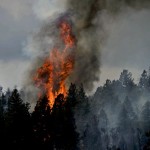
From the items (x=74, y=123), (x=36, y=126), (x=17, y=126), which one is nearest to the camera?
(x=17, y=126)

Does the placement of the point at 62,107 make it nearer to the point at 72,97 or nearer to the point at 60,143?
the point at 60,143

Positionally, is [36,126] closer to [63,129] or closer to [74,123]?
[63,129]

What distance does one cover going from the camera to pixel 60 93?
309ft

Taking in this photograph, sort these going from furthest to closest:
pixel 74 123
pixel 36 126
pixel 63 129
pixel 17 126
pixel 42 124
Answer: pixel 74 123 → pixel 63 129 → pixel 42 124 → pixel 36 126 → pixel 17 126

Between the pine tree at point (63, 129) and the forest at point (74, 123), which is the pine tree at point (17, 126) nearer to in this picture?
the forest at point (74, 123)

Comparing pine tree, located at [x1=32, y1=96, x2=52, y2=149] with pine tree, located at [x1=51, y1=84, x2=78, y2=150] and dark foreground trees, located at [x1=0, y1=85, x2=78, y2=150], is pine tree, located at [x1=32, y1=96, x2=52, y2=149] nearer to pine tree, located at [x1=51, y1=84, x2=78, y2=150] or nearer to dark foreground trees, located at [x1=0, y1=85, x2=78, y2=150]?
dark foreground trees, located at [x1=0, y1=85, x2=78, y2=150]

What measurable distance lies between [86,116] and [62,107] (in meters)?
52.1

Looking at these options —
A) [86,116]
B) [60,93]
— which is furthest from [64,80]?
[86,116]

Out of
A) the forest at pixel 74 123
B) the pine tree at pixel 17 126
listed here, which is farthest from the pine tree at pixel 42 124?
the pine tree at pixel 17 126

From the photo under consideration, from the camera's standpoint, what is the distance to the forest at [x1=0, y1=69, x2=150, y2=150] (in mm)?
58469

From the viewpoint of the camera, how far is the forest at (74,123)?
58.5 meters

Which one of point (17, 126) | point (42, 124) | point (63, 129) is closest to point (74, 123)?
point (63, 129)

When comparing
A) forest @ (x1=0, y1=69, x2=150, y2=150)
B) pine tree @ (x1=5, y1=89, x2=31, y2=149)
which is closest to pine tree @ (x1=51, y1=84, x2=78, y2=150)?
forest @ (x1=0, y1=69, x2=150, y2=150)

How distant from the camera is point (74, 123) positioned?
8550 cm
